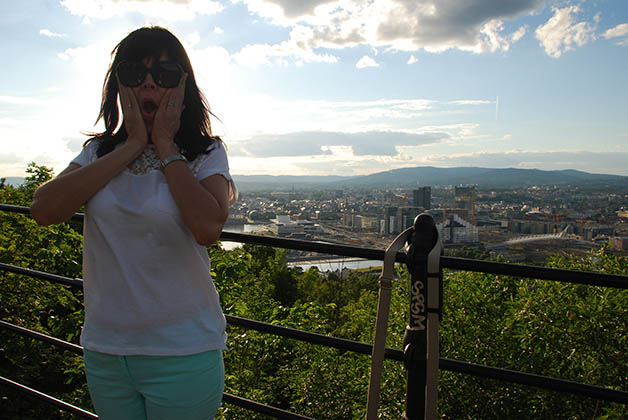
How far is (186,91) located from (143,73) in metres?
0.13

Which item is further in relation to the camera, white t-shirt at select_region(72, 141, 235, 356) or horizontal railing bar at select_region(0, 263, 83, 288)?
horizontal railing bar at select_region(0, 263, 83, 288)

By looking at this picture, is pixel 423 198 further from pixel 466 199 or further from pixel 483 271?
pixel 483 271

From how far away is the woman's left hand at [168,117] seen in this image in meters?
1.30

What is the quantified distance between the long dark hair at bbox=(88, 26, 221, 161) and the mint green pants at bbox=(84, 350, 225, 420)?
55 cm

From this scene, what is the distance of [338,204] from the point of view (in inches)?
2409

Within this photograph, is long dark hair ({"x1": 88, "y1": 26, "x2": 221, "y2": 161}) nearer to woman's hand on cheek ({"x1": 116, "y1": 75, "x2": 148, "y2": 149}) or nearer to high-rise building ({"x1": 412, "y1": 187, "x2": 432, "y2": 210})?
woman's hand on cheek ({"x1": 116, "y1": 75, "x2": 148, "y2": 149})

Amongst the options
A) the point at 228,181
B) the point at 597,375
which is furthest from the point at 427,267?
the point at 597,375

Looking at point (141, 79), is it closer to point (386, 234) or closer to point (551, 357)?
point (551, 357)

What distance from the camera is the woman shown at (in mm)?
1200

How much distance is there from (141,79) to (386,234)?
4692cm

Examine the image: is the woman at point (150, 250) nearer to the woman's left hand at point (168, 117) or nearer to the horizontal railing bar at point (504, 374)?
the woman's left hand at point (168, 117)

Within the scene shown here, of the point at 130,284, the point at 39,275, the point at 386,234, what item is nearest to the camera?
the point at 130,284

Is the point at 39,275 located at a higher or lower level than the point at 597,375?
higher

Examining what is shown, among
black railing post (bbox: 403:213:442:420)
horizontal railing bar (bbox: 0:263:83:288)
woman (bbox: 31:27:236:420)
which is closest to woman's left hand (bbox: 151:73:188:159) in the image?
woman (bbox: 31:27:236:420)
